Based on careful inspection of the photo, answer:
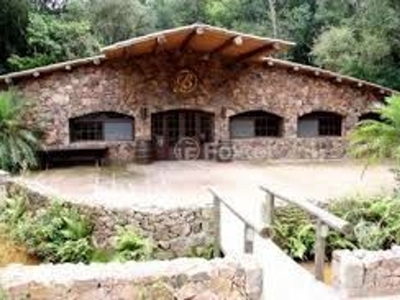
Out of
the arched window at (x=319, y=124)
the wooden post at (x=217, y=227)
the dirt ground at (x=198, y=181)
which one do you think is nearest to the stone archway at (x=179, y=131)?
the dirt ground at (x=198, y=181)

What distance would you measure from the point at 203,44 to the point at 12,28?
799 centimetres

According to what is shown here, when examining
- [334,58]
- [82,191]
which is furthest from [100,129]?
[334,58]

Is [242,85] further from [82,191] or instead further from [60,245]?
[60,245]

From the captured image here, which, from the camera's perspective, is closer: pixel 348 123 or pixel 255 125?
pixel 255 125

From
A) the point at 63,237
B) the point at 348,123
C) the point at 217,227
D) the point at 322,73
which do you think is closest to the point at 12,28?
the point at 322,73

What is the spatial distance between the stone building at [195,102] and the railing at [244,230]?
6894mm

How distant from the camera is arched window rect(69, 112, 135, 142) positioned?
16.4 metres

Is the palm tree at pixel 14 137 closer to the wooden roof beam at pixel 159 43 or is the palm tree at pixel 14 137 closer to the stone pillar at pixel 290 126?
the wooden roof beam at pixel 159 43

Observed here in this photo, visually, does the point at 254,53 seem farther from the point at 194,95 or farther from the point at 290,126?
the point at 290,126

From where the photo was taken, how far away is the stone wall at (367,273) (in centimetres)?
591

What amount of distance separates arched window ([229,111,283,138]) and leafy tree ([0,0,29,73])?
27.1 ft

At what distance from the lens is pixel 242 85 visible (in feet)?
56.6

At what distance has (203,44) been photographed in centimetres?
1580

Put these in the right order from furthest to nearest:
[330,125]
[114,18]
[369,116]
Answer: [114,18]
[369,116]
[330,125]
